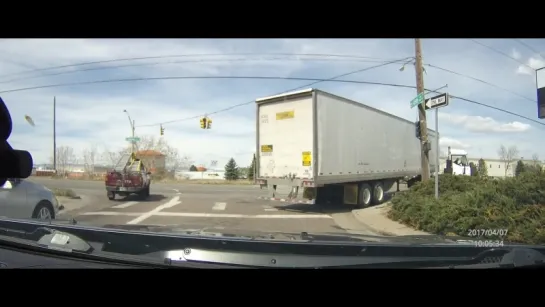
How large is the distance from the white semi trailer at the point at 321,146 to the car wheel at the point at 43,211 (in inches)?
274

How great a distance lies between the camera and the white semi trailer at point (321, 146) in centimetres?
1295

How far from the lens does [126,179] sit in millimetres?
15961

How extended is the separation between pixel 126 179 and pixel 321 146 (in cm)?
763

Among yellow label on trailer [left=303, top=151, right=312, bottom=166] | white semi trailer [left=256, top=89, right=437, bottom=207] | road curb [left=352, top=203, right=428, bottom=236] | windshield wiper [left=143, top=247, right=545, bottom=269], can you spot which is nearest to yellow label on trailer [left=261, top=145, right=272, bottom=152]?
white semi trailer [left=256, top=89, right=437, bottom=207]

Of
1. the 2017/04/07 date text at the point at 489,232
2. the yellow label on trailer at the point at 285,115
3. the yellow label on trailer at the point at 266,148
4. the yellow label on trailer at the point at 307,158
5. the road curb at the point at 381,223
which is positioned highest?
the yellow label on trailer at the point at 285,115

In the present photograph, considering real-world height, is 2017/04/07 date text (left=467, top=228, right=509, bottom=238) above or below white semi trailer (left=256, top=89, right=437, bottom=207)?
below

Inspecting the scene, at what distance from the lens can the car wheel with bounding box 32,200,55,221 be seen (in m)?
8.07

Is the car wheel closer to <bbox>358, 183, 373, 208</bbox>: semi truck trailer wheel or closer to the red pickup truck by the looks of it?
the red pickup truck

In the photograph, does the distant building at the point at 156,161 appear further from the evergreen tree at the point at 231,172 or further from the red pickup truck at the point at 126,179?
the evergreen tree at the point at 231,172

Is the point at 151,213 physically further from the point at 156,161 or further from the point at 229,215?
the point at 156,161

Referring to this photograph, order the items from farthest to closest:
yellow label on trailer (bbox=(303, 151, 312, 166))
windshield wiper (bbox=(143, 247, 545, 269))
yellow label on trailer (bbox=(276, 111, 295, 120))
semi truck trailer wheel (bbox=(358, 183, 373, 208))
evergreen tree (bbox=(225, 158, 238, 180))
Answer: evergreen tree (bbox=(225, 158, 238, 180))
semi truck trailer wheel (bbox=(358, 183, 373, 208))
yellow label on trailer (bbox=(276, 111, 295, 120))
yellow label on trailer (bbox=(303, 151, 312, 166))
windshield wiper (bbox=(143, 247, 545, 269))

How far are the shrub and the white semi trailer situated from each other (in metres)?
3.68

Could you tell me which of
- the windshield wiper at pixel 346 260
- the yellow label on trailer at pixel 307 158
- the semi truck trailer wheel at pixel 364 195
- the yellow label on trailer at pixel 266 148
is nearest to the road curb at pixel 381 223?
the semi truck trailer wheel at pixel 364 195
